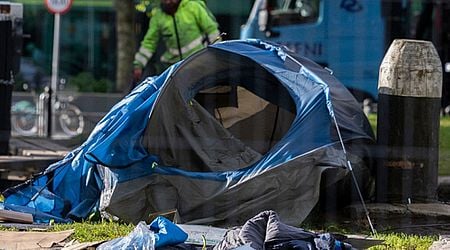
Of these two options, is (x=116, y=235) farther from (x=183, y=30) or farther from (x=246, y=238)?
(x=183, y=30)

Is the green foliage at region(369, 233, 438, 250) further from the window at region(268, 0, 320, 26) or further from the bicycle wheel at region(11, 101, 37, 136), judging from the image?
the window at region(268, 0, 320, 26)

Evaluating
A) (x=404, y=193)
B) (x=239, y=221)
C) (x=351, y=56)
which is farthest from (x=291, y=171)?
(x=351, y=56)

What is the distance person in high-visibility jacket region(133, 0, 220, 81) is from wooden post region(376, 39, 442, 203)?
150 inches

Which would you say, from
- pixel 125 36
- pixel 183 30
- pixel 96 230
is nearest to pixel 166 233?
pixel 96 230

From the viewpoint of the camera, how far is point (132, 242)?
603 centimetres

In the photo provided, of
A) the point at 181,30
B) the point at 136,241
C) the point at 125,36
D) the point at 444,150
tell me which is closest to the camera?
the point at 136,241

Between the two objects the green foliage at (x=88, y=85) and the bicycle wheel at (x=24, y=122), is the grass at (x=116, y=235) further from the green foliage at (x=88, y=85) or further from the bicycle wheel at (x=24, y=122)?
the green foliage at (x=88, y=85)

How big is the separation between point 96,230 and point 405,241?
2049mm

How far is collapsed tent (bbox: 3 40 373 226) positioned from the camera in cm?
732

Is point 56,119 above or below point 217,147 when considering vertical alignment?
below

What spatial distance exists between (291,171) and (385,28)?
10688mm

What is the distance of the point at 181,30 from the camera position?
11.5m

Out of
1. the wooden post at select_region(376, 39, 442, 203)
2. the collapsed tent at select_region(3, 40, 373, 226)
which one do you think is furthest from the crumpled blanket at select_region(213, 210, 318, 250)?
the wooden post at select_region(376, 39, 442, 203)

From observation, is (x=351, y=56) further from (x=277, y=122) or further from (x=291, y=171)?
(x=291, y=171)
